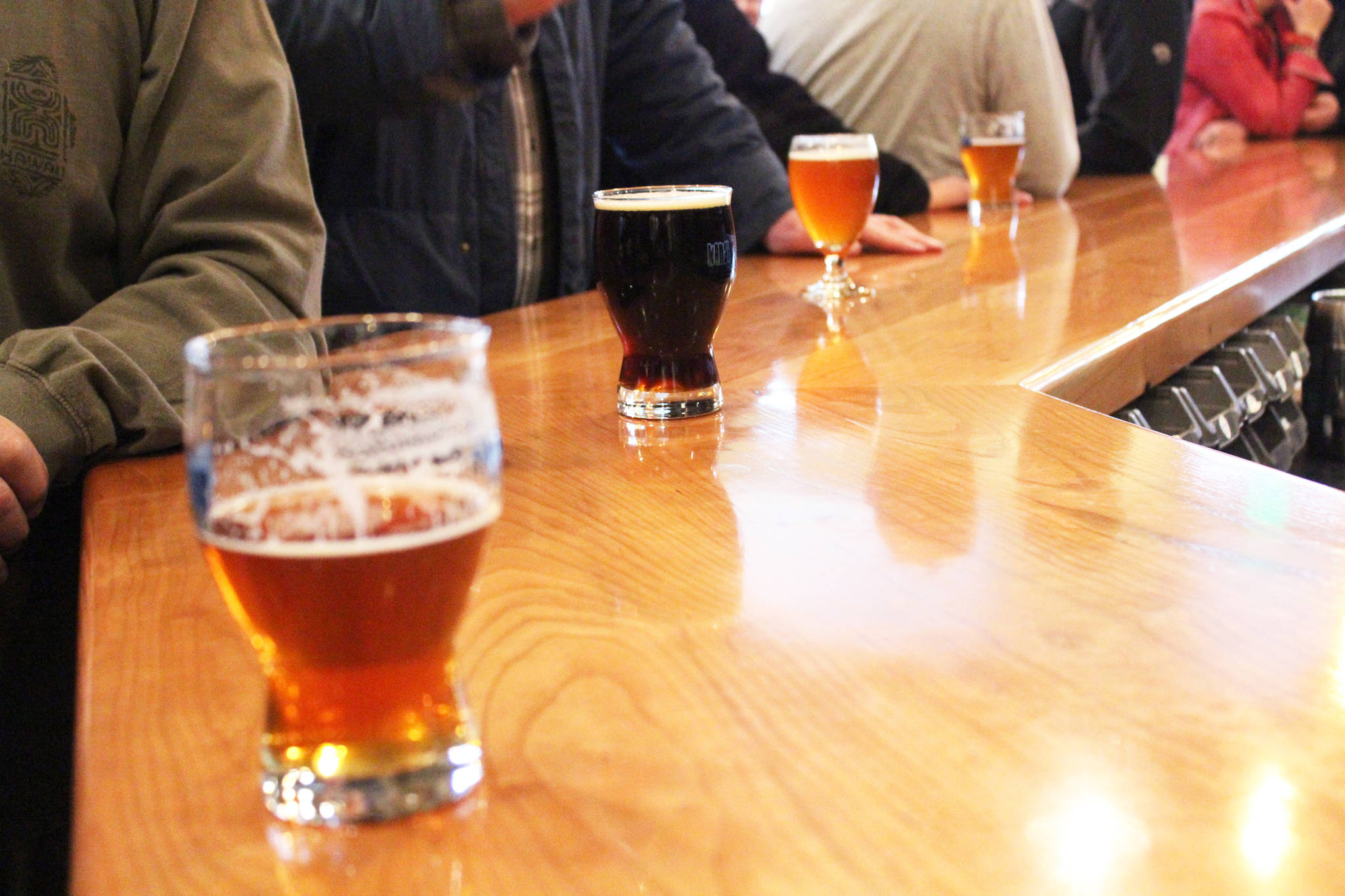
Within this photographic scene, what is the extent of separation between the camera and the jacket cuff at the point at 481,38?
1.43m

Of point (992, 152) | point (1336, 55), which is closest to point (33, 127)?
point (992, 152)

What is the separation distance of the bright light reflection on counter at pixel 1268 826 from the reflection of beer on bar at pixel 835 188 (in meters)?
1.20

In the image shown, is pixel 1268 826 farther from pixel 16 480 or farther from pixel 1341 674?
pixel 16 480

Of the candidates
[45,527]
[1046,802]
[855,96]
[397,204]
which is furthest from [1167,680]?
[855,96]

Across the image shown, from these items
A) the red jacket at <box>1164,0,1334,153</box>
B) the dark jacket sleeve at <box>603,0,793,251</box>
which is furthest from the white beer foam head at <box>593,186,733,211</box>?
the red jacket at <box>1164,0,1334,153</box>

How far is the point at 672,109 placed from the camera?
2.27 meters

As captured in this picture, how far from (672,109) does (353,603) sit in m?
1.93

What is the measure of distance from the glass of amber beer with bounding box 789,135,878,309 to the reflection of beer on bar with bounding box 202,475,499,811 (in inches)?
44.3

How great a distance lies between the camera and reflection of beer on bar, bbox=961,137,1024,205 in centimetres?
232

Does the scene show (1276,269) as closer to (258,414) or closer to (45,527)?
(45,527)

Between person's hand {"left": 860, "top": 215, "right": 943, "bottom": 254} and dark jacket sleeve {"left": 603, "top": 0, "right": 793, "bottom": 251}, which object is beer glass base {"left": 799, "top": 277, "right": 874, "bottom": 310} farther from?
dark jacket sleeve {"left": 603, "top": 0, "right": 793, "bottom": 251}

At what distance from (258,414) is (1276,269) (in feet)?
5.56

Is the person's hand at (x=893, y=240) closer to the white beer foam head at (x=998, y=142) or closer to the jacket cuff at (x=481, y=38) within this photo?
the white beer foam head at (x=998, y=142)

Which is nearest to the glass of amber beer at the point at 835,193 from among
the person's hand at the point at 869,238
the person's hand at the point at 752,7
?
the person's hand at the point at 869,238
